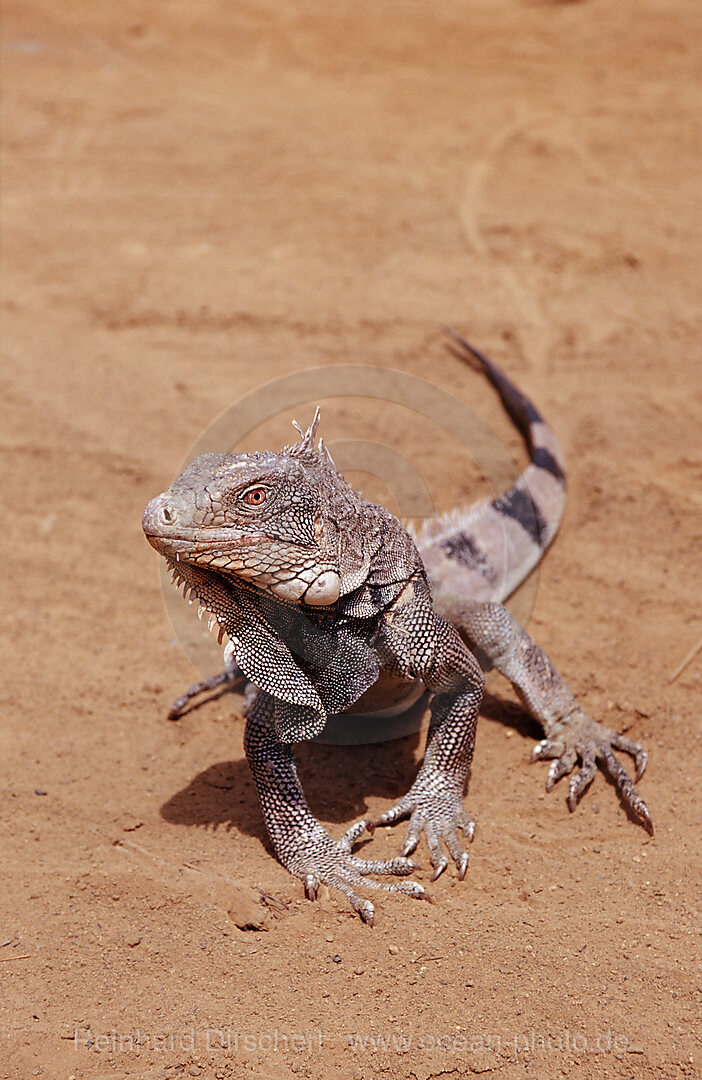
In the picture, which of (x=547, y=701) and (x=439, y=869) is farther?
(x=547, y=701)

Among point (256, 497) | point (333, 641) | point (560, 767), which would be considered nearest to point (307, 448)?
point (256, 497)

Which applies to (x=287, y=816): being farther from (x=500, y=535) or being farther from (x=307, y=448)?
(x=500, y=535)

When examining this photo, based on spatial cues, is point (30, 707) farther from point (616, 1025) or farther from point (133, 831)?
point (616, 1025)

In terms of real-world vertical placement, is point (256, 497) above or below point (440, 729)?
above

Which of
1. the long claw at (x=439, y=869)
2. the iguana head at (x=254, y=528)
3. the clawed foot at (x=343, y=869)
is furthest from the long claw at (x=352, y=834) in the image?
the iguana head at (x=254, y=528)

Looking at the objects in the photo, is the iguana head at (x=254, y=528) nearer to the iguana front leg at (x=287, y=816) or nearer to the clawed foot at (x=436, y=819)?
the iguana front leg at (x=287, y=816)

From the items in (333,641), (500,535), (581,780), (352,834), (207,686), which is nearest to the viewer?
(333,641)

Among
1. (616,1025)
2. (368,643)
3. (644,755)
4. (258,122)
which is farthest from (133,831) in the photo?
(258,122)
